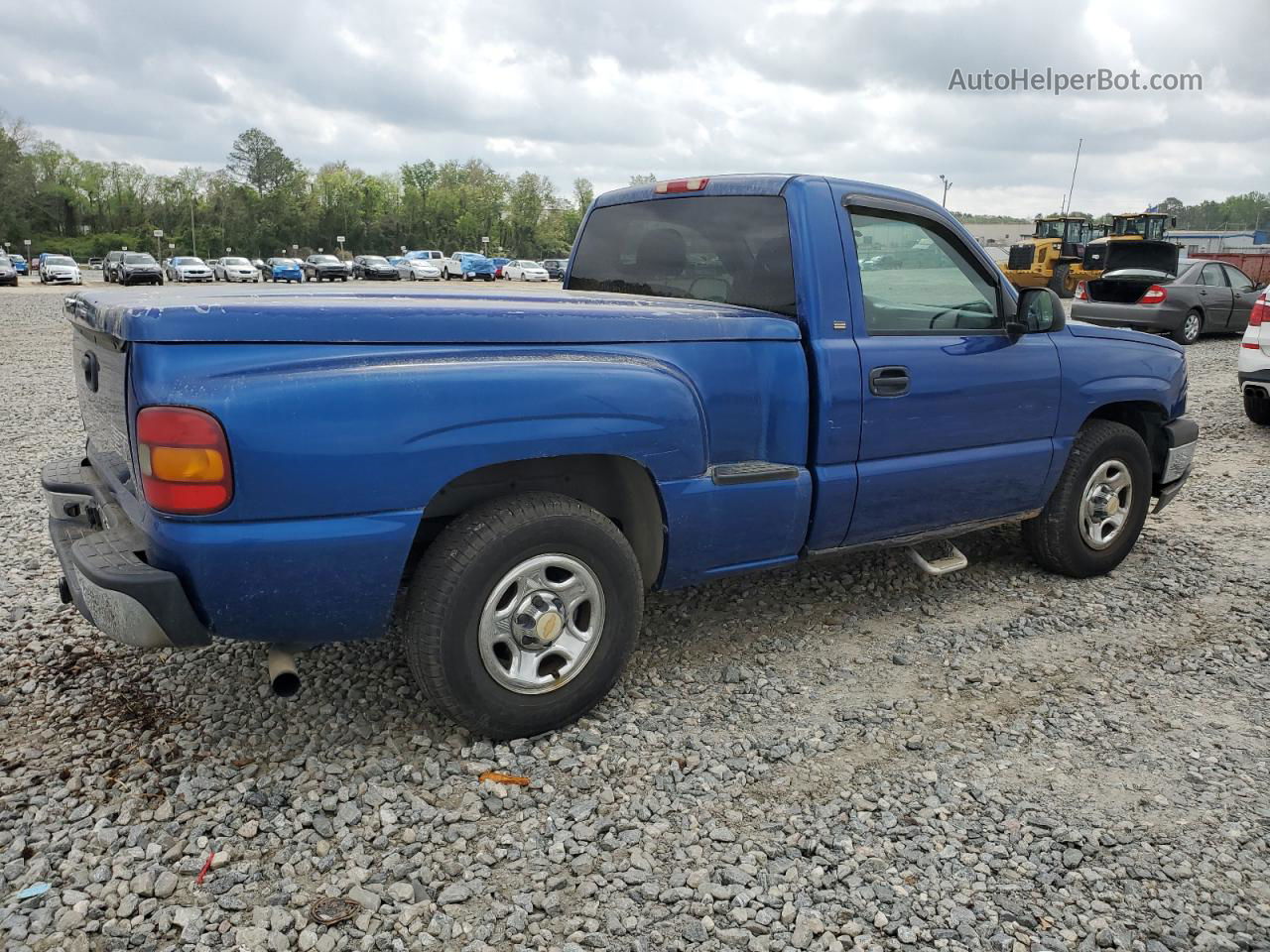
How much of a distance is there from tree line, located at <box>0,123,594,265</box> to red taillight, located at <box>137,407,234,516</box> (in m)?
98.4

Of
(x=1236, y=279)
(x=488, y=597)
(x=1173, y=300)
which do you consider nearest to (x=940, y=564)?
(x=488, y=597)

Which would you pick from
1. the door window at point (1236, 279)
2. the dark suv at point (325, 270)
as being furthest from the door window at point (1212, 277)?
the dark suv at point (325, 270)

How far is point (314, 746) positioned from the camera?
319 cm

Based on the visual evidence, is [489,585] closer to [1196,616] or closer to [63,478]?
[63,478]

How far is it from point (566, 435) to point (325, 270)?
168 feet

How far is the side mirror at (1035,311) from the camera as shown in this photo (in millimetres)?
4211

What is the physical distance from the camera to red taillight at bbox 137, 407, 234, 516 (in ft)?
8.23

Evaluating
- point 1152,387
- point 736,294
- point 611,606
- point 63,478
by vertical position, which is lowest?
point 611,606

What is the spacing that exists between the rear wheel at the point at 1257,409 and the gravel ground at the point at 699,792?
19.4ft

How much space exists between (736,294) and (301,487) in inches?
78.0

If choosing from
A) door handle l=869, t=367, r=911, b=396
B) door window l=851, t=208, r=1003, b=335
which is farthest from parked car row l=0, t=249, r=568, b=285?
door handle l=869, t=367, r=911, b=396

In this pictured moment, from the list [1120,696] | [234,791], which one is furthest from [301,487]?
[1120,696]

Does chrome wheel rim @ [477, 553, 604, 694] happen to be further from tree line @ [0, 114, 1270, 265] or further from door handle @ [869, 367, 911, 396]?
tree line @ [0, 114, 1270, 265]

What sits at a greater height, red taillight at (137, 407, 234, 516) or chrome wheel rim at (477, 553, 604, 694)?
red taillight at (137, 407, 234, 516)
